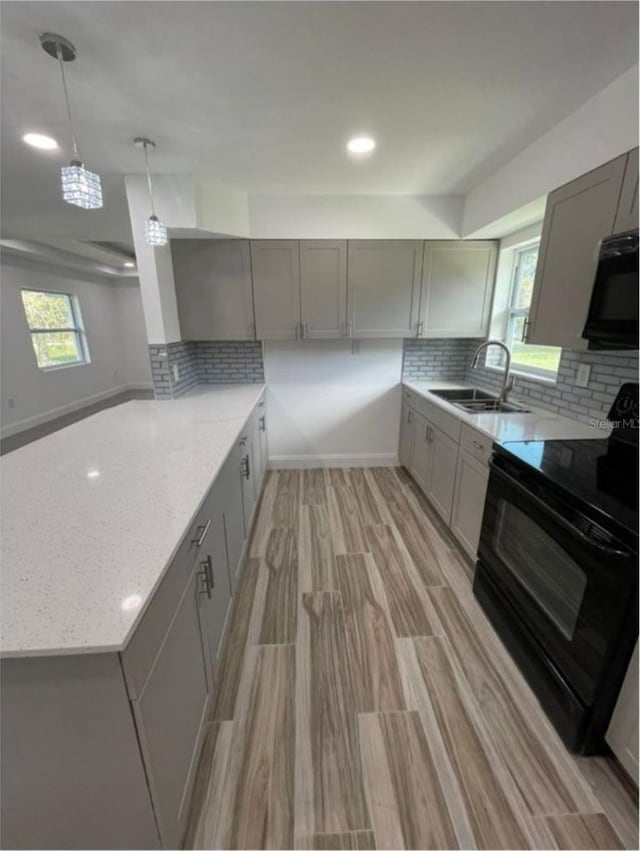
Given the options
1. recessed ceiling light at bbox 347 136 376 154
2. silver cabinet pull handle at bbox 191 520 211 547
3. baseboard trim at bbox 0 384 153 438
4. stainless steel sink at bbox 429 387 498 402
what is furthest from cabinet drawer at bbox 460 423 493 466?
baseboard trim at bbox 0 384 153 438

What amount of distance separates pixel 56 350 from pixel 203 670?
6.62m

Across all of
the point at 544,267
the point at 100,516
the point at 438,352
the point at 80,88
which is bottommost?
the point at 100,516

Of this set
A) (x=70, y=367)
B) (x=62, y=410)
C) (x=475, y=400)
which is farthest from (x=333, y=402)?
(x=70, y=367)

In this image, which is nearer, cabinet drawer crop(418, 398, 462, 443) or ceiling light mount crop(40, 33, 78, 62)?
ceiling light mount crop(40, 33, 78, 62)

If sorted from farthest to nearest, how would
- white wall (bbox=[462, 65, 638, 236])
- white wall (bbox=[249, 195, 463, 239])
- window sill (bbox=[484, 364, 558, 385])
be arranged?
white wall (bbox=[249, 195, 463, 239]) → window sill (bbox=[484, 364, 558, 385]) → white wall (bbox=[462, 65, 638, 236])

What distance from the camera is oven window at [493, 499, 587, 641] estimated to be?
1.28 meters

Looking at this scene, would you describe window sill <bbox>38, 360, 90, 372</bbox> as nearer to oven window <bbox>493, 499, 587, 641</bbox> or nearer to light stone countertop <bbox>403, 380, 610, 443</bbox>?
light stone countertop <bbox>403, 380, 610, 443</bbox>

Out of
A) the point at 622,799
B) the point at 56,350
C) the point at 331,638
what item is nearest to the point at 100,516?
the point at 331,638

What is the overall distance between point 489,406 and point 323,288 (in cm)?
173

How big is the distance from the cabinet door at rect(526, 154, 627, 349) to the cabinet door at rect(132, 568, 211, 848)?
6.63 ft

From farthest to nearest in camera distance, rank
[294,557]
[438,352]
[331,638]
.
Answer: [438,352]
[294,557]
[331,638]

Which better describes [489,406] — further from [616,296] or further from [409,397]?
[616,296]

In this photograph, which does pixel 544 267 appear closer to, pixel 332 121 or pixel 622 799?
pixel 332 121

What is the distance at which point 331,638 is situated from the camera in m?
1.74
